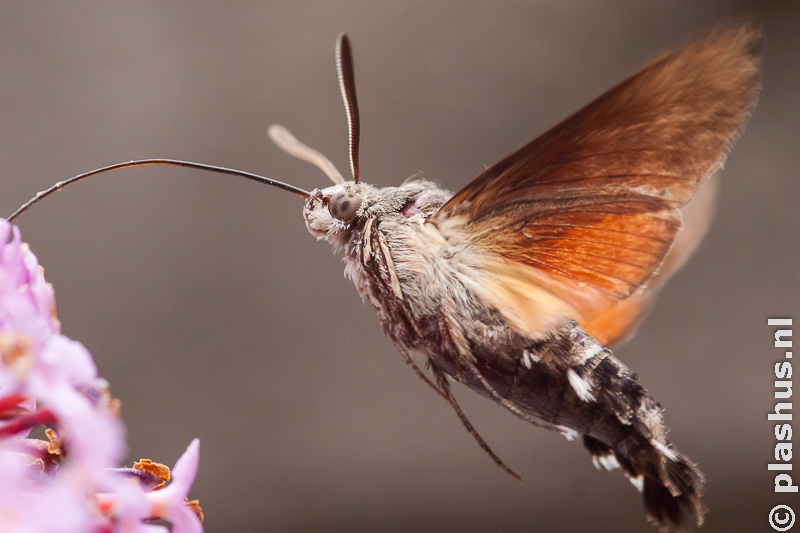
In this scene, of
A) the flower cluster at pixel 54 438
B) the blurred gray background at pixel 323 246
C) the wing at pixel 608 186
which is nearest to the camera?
the flower cluster at pixel 54 438

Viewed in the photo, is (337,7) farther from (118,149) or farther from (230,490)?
(230,490)

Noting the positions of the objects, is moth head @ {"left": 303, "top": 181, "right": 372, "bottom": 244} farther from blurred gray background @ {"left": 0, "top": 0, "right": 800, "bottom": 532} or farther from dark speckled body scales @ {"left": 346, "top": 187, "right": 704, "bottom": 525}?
blurred gray background @ {"left": 0, "top": 0, "right": 800, "bottom": 532}

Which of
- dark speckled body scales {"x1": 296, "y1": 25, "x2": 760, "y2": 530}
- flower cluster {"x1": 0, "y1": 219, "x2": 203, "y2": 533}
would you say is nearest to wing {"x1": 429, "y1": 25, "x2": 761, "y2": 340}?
dark speckled body scales {"x1": 296, "y1": 25, "x2": 760, "y2": 530}

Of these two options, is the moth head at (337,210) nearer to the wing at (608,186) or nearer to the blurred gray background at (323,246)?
the wing at (608,186)

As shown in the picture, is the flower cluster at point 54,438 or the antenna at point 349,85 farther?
the antenna at point 349,85

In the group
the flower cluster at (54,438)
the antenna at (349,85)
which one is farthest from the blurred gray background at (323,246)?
the flower cluster at (54,438)

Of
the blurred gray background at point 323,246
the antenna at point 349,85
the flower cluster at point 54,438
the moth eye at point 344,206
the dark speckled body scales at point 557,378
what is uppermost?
the blurred gray background at point 323,246
